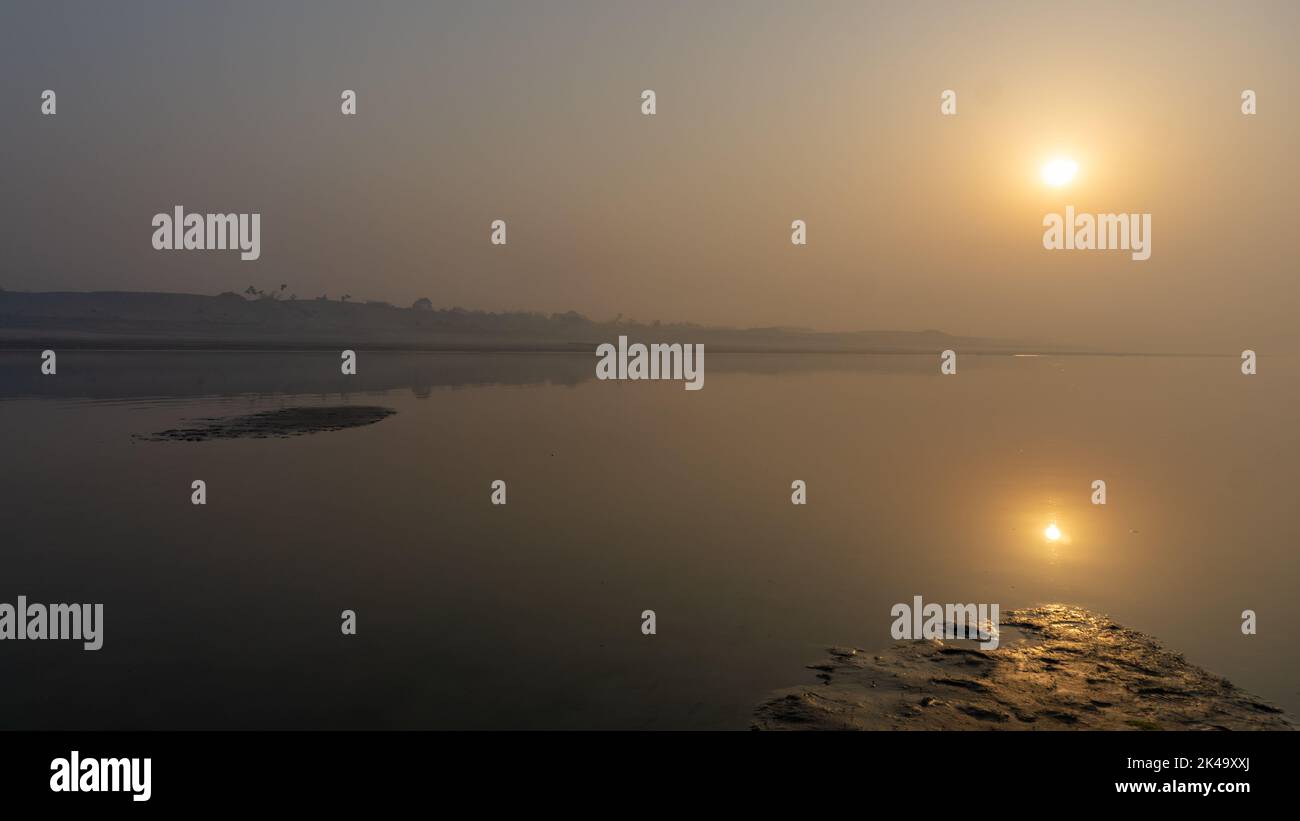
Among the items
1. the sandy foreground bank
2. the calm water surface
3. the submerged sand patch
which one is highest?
A: the submerged sand patch

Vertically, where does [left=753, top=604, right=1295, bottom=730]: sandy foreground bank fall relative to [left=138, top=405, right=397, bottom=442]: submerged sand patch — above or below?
below

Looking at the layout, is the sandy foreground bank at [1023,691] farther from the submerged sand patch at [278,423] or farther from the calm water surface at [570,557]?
the submerged sand patch at [278,423]

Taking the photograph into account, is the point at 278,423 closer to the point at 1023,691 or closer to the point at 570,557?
the point at 570,557

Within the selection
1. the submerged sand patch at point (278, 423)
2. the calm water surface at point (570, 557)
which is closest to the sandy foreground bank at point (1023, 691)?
the calm water surface at point (570, 557)

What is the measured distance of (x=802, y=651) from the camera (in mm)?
9992

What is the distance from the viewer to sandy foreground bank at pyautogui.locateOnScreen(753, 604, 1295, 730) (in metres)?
8.09

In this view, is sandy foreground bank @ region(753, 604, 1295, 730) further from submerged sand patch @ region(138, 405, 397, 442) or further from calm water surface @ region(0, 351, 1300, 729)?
submerged sand patch @ region(138, 405, 397, 442)

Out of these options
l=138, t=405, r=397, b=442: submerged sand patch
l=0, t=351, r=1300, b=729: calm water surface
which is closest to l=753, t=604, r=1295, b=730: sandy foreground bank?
l=0, t=351, r=1300, b=729: calm water surface

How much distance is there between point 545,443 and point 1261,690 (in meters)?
20.7

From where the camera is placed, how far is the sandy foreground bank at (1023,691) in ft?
26.6

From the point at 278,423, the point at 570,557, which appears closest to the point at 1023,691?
the point at 570,557

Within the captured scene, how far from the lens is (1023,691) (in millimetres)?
8789
